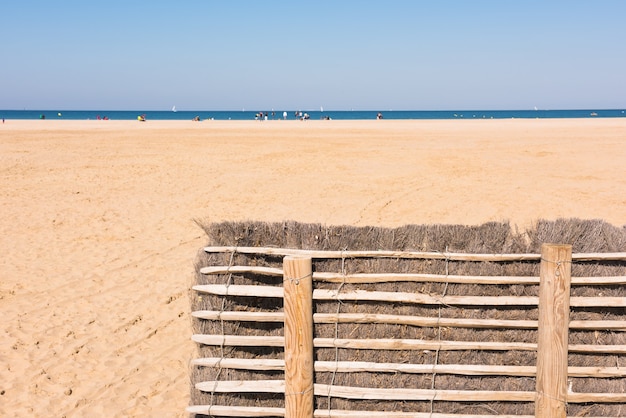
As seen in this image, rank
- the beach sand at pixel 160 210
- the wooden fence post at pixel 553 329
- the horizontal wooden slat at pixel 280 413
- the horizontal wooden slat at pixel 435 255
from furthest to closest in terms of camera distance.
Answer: the beach sand at pixel 160 210
the horizontal wooden slat at pixel 280 413
the horizontal wooden slat at pixel 435 255
the wooden fence post at pixel 553 329

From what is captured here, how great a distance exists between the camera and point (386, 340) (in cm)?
362

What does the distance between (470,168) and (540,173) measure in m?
2.06

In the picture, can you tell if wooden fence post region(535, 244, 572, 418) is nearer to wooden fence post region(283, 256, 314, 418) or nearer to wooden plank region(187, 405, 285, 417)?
wooden fence post region(283, 256, 314, 418)

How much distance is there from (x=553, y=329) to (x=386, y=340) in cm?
100

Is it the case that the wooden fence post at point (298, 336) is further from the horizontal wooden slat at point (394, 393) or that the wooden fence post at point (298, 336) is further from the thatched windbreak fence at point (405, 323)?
the horizontal wooden slat at point (394, 393)

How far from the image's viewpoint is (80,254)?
8.89 m


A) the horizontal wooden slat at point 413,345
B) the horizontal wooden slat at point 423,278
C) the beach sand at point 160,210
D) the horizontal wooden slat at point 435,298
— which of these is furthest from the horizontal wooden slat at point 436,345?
the beach sand at point 160,210

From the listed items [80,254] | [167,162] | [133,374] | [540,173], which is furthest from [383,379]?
[167,162]

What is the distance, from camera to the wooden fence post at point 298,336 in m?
3.48

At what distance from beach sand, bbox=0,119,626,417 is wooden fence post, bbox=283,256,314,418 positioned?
1486 mm

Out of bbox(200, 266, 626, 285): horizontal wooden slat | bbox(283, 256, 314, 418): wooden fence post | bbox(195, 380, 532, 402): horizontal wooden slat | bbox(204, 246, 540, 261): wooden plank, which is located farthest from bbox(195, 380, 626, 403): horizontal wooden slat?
bbox(204, 246, 540, 261): wooden plank

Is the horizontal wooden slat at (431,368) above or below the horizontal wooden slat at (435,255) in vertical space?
below

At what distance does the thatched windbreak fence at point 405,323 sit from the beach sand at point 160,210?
4.79 feet

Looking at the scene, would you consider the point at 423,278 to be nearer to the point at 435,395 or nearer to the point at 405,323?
the point at 405,323
